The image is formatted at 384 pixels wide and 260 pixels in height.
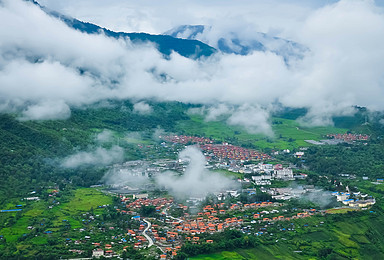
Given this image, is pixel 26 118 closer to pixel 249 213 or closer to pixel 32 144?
pixel 32 144

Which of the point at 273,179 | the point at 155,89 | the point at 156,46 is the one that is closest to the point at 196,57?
the point at 156,46

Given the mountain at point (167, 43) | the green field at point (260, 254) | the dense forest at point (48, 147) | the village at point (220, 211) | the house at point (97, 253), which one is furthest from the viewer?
the mountain at point (167, 43)

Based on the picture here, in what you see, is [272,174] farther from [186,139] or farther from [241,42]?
[241,42]

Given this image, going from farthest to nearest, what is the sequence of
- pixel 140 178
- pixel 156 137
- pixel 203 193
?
pixel 156 137 → pixel 140 178 → pixel 203 193

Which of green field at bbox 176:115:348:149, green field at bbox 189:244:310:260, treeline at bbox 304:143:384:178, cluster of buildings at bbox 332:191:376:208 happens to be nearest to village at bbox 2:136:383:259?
cluster of buildings at bbox 332:191:376:208

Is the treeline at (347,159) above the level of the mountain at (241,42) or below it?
below

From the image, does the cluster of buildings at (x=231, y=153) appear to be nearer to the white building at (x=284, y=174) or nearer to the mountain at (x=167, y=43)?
the white building at (x=284, y=174)

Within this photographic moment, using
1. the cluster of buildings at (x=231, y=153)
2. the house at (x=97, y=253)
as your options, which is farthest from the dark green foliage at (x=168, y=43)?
the house at (x=97, y=253)

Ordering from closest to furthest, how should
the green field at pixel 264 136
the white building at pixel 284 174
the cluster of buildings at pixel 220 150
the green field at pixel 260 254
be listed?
the green field at pixel 260 254 → the white building at pixel 284 174 → the cluster of buildings at pixel 220 150 → the green field at pixel 264 136
